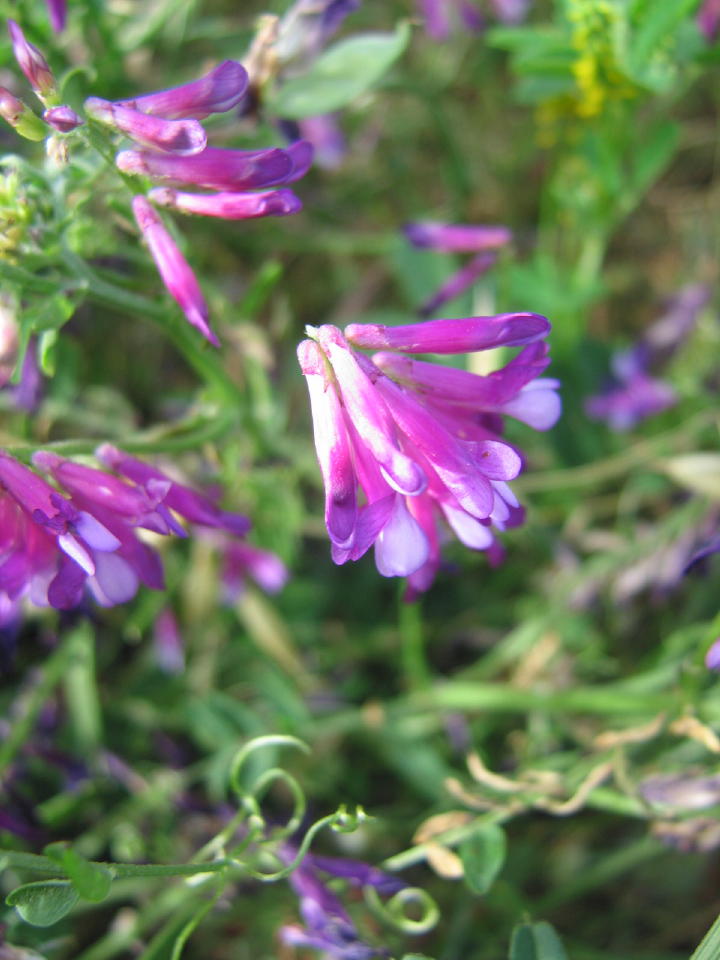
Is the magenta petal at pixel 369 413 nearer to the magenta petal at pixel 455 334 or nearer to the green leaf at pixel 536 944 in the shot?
the magenta petal at pixel 455 334

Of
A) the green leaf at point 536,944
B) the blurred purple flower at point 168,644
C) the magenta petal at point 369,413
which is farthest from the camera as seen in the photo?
the blurred purple flower at point 168,644

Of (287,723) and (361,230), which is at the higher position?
(361,230)

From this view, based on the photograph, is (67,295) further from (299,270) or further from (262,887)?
(299,270)

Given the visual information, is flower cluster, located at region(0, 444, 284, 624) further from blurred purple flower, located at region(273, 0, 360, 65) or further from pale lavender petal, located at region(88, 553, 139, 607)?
blurred purple flower, located at region(273, 0, 360, 65)

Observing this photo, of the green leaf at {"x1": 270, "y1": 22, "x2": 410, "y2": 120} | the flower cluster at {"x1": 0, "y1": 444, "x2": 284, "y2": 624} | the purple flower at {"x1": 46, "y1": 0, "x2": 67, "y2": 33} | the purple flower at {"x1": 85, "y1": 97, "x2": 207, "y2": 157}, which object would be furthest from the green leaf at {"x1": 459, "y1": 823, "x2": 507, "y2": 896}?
the purple flower at {"x1": 46, "y1": 0, "x2": 67, "y2": 33}

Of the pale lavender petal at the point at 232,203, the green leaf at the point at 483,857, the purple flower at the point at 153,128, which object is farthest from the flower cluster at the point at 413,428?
the green leaf at the point at 483,857

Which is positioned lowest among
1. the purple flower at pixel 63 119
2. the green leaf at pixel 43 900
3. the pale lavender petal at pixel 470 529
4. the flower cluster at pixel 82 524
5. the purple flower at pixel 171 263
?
the green leaf at pixel 43 900

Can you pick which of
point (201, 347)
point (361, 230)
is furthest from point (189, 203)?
point (361, 230)

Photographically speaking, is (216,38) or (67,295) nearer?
(67,295)
